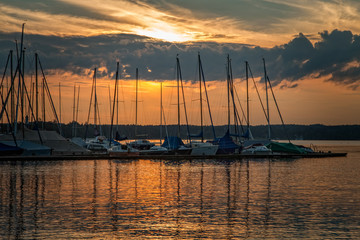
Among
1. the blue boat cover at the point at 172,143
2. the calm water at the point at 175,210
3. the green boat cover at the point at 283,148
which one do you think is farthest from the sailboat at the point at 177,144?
the calm water at the point at 175,210

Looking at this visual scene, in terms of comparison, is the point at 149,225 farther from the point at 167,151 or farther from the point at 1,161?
the point at 167,151

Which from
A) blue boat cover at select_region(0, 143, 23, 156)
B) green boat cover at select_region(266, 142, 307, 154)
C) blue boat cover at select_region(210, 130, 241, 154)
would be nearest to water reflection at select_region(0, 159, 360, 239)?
blue boat cover at select_region(0, 143, 23, 156)

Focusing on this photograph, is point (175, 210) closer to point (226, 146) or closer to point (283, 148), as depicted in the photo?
point (226, 146)

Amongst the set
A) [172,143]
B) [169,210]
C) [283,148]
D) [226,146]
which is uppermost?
[172,143]

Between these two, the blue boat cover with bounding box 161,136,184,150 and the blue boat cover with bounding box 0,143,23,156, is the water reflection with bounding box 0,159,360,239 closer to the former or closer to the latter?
the blue boat cover with bounding box 0,143,23,156

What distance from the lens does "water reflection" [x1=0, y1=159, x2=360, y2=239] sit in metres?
21.3

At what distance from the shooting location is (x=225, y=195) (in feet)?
116

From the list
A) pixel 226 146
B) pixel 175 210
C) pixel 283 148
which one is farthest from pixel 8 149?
pixel 283 148

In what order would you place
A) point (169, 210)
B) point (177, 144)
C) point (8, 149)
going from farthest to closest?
point (177, 144), point (8, 149), point (169, 210)

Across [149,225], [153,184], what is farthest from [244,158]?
[149,225]

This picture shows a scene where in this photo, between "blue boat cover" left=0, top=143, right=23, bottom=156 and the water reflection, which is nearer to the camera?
the water reflection

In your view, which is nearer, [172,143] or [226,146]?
[172,143]

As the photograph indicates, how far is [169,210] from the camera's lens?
27453mm

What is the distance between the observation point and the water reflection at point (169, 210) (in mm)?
21281
